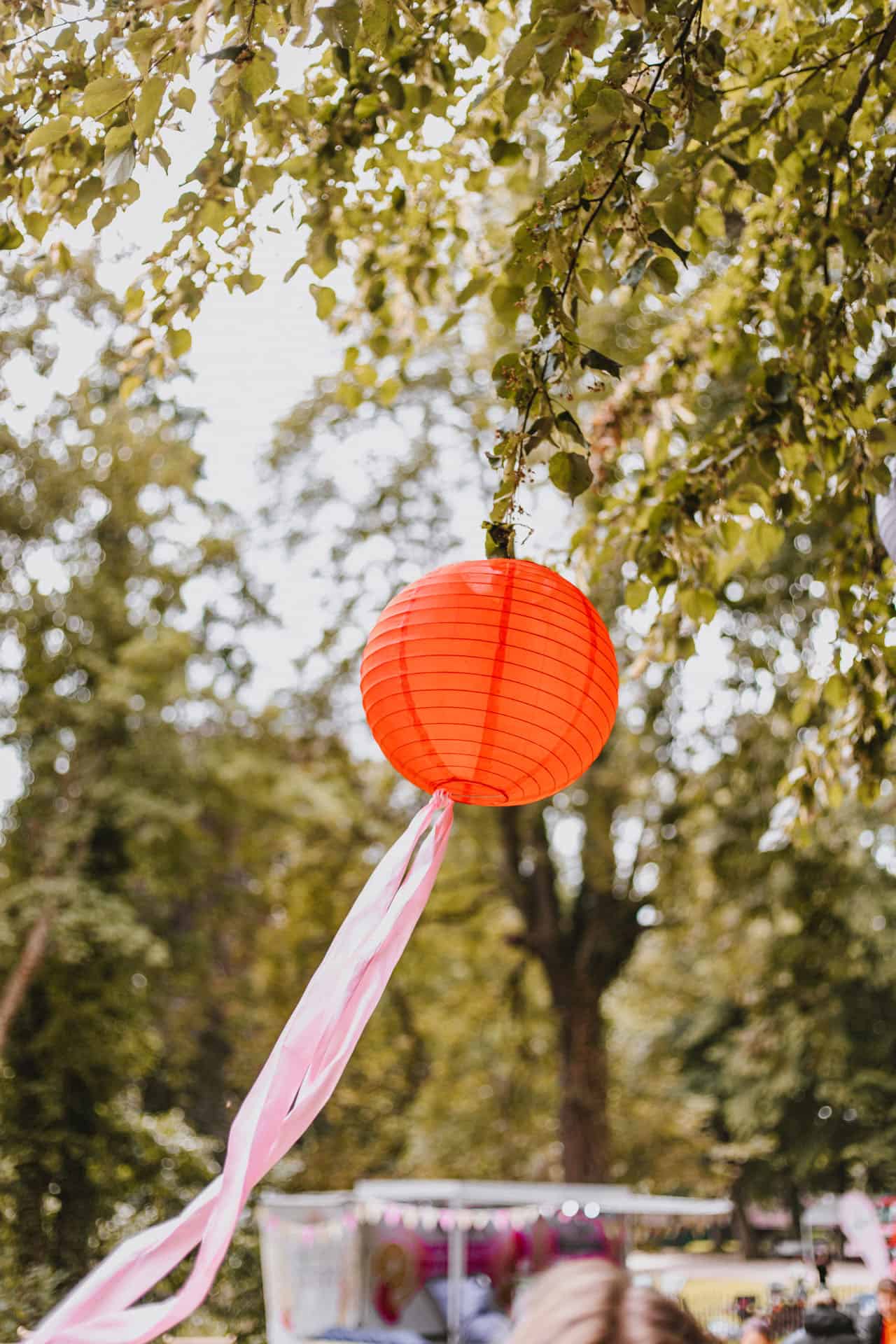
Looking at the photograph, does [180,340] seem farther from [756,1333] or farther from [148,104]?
[756,1333]

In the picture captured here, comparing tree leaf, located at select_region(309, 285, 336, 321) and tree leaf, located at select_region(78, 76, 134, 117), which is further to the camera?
tree leaf, located at select_region(309, 285, 336, 321)

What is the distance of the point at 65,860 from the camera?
36.8 ft

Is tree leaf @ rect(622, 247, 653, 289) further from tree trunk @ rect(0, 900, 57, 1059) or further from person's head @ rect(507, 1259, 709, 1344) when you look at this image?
tree trunk @ rect(0, 900, 57, 1059)

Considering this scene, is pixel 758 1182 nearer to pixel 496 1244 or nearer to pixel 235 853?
pixel 496 1244

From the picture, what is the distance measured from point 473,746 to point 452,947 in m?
13.8

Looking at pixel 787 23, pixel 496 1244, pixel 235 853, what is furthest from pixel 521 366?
pixel 235 853

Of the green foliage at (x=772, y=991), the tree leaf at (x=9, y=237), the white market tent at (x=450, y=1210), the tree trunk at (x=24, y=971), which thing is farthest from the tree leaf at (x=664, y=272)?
the tree trunk at (x=24, y=971)

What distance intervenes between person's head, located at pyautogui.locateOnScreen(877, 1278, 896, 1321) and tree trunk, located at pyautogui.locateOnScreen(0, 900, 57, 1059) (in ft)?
24.7

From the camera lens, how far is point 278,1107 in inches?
85.5

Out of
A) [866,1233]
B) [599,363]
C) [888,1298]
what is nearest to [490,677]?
[599,363]

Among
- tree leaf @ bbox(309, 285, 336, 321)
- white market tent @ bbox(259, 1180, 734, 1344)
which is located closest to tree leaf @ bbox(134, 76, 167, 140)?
tree leaf @ bbox(309, 285, 336, 321)

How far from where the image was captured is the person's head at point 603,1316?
1.07 meters

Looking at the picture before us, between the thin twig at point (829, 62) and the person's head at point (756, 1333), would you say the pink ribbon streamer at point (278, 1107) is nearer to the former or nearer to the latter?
the thin twig at point (829, 62)

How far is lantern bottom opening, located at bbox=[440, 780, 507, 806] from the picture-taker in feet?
8.46
